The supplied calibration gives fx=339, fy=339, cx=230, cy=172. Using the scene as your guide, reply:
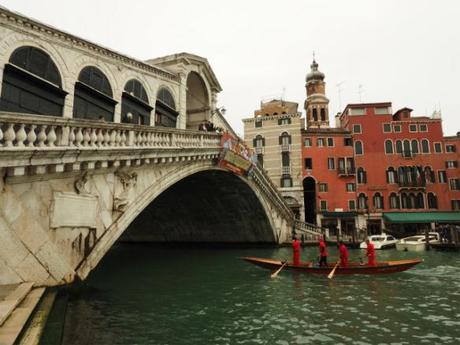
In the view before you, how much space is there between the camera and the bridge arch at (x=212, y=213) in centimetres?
2200

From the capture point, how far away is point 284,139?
1551 inches

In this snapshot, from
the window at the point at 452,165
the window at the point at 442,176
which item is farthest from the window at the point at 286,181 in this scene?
the window at the point at 452,165

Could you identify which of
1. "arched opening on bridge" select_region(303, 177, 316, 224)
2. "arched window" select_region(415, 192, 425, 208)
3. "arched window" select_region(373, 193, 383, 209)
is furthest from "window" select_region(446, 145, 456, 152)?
"arched opening on bridge" select_region(303, 177, 316, 224)

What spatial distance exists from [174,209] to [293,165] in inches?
667

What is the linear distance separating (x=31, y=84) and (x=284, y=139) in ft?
103

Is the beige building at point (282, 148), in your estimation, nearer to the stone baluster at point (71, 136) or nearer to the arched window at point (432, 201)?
the arched window at point (432, 201)

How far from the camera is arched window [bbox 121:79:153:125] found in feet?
47.3

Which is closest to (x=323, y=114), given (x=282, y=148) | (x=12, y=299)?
(x=282, y=148)

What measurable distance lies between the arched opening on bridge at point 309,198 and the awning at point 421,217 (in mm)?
7524

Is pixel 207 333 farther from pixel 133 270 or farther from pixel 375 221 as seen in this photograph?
pixel 375 221

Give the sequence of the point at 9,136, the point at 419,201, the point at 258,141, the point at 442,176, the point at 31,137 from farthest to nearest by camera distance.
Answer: the point at 258,141 → the point at 442,176 → the point at 419,201 → the point at 31,137 → the point at 9,136

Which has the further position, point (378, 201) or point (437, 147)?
point (437, 147)

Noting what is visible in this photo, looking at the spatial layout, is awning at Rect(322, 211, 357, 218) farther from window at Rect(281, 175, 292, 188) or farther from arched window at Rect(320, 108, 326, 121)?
arched window at Rect(320, 108, 326, 121)

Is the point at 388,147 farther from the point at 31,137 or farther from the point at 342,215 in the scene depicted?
the point at 31,137
